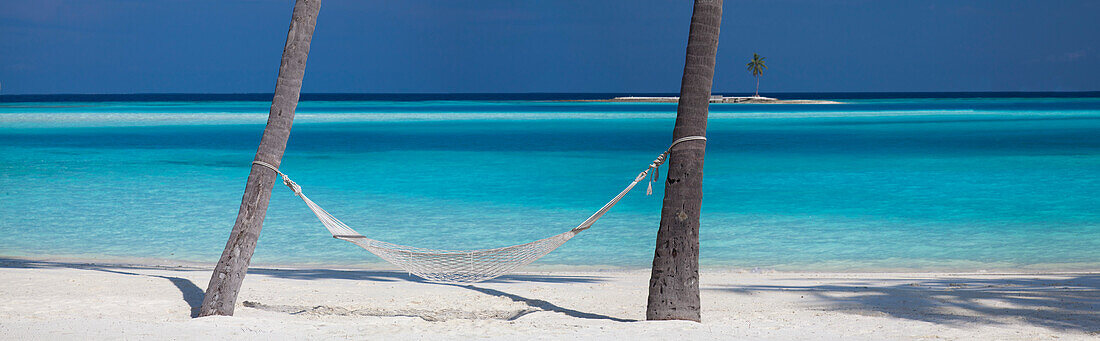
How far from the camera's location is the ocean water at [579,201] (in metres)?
9.12

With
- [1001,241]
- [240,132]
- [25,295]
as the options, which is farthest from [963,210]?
[240,132]

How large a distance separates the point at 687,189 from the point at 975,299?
213 centimetres

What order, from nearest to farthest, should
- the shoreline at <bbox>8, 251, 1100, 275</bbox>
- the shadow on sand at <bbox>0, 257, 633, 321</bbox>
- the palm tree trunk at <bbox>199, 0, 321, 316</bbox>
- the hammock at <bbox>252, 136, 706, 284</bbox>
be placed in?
the palm tree trunk at <bbox>199, 0, 321, 316</bbox>, the hammock at <bbox>252, 136, 706, 284</bbox>, the shadow on sand at <bbox>0, 257, 633, 321</bbox>, the shoreline at <bbox>8, 251, 1100, 275</bbox>

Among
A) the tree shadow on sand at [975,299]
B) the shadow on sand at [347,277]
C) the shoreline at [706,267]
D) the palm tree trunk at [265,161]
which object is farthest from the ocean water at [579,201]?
the palm tree trunk at [265,161]

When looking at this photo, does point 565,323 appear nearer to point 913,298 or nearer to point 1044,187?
point 913,298

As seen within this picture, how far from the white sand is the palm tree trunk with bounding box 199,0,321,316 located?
0.61 feet

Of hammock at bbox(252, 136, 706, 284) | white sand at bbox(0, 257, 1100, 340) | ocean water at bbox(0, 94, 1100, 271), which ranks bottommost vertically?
white sand at bbox(0, 257, 1100, 340)

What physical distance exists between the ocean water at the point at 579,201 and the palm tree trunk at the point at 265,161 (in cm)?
352

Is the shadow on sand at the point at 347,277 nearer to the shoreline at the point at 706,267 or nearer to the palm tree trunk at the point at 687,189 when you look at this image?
the shoreline at the point at 706,267

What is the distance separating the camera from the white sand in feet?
14.1

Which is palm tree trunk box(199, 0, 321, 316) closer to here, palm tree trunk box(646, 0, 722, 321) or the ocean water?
palm tree trunk box(646, 0, 722, 321)

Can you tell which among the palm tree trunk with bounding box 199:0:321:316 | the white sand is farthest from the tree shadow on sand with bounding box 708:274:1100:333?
the palm tree trunk with bounding box 199:0:321:316

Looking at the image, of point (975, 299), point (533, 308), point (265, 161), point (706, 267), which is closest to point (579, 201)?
point (706, 267)

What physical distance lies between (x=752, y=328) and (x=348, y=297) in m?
2.47
